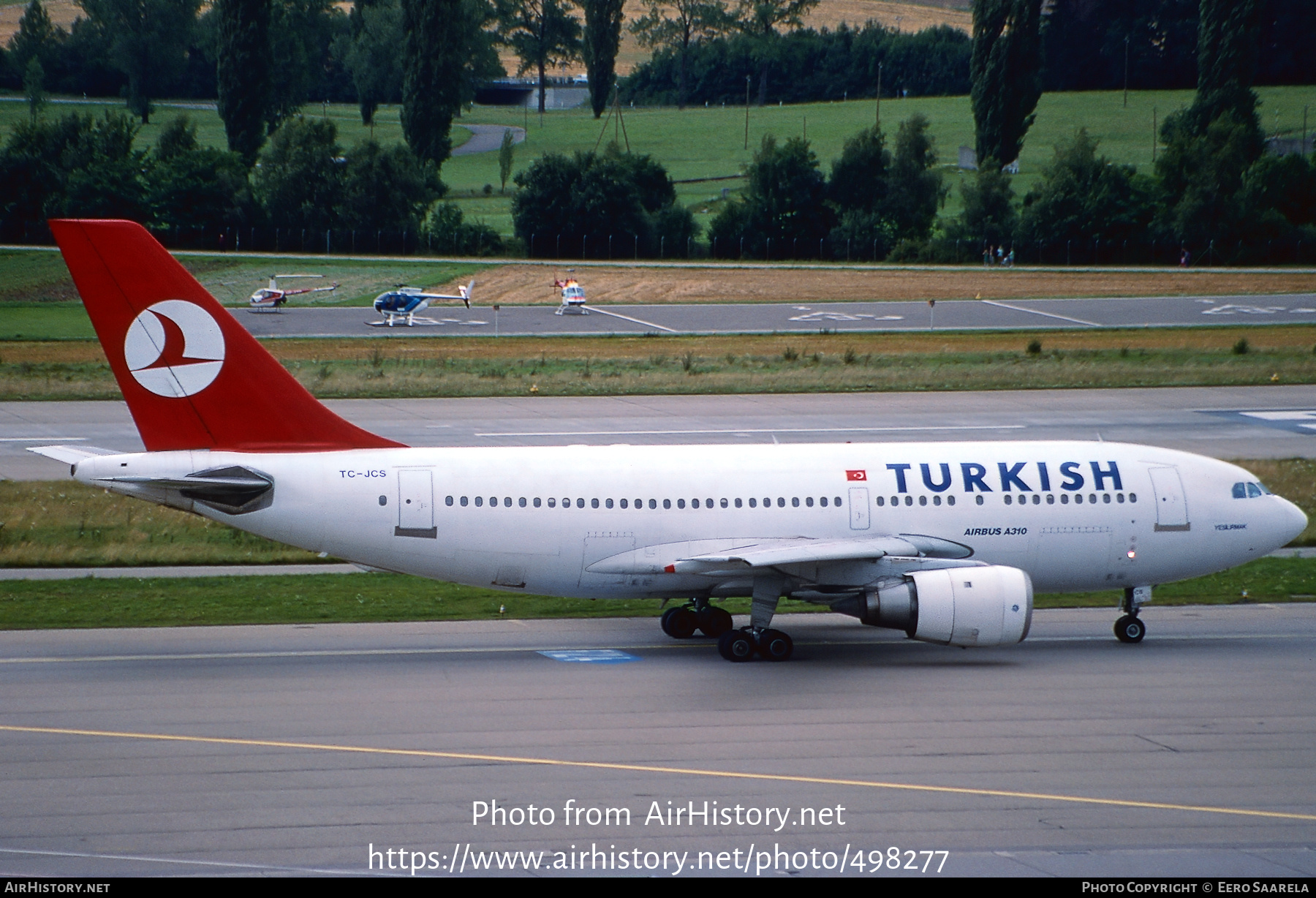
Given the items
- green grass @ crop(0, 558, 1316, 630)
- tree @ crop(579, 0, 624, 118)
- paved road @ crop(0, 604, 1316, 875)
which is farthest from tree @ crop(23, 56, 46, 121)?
paved road @ crop(0, 604, 1316, 875)

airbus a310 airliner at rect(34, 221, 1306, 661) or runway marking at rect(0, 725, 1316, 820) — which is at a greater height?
airbus a310 airliner at rect(34, 221, 1306, 661)

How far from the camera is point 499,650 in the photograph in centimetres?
2745

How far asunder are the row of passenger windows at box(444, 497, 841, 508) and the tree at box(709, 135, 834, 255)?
104762 mm

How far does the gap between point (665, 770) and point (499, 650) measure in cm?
819

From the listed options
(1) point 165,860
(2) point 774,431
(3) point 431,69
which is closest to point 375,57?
(3) point 431,69

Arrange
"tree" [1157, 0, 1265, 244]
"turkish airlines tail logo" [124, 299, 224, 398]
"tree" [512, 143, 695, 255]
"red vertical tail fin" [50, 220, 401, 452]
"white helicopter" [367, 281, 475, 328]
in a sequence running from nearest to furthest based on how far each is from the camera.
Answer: "red vertical tail fin" [50, 220, 401, 452], "turkish airlines tail logo" [124, 299, 224, 398], "white helicopter" [367, 281, 475, 328], "tree" [1157, 0, 1265, 244], "tree" [512, 143, 695, 255]

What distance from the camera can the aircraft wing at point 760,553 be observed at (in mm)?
25547

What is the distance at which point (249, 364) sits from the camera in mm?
26469

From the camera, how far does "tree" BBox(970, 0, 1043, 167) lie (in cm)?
13150

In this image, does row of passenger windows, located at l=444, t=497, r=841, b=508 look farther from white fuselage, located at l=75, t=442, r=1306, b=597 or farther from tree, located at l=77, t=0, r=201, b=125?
tree, located at l=77, t=0, r=201, b=125

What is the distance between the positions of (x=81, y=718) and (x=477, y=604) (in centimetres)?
1077

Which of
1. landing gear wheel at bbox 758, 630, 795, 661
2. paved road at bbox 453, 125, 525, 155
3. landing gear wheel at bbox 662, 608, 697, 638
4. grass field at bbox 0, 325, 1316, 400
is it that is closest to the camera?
landing gear wheel at bbox 758, 630, 795, 661

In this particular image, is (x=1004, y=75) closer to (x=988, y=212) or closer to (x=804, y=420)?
(x=988, y=212)
